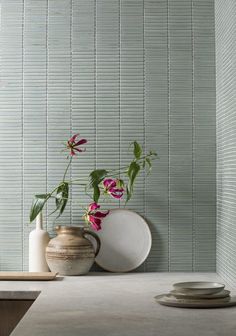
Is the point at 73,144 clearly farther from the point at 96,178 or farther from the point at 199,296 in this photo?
the point at 199,296

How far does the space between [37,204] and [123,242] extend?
17.0 inches

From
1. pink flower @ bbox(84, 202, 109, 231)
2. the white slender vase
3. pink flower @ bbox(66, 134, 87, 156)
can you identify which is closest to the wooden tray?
the white slender vase

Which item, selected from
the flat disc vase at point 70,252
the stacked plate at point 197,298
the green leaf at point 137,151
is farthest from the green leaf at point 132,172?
the stacked plate at point 197,298

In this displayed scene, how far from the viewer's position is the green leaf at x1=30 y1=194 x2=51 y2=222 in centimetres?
289

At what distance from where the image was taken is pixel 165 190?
10.2 ft

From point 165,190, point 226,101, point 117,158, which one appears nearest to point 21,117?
point 117,158

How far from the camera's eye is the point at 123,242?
3.06 metres

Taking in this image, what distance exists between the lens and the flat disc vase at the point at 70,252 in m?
2.82

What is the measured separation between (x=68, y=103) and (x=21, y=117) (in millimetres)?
222

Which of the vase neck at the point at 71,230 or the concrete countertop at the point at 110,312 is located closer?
the concrete countertop at the point at 110,312

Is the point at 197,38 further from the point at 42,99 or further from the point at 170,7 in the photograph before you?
the point at 42,99

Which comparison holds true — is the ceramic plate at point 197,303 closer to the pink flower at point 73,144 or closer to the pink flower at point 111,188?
the pink flower at point 111,188

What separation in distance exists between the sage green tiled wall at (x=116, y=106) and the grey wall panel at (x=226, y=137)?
107mm

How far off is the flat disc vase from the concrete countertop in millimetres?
58
